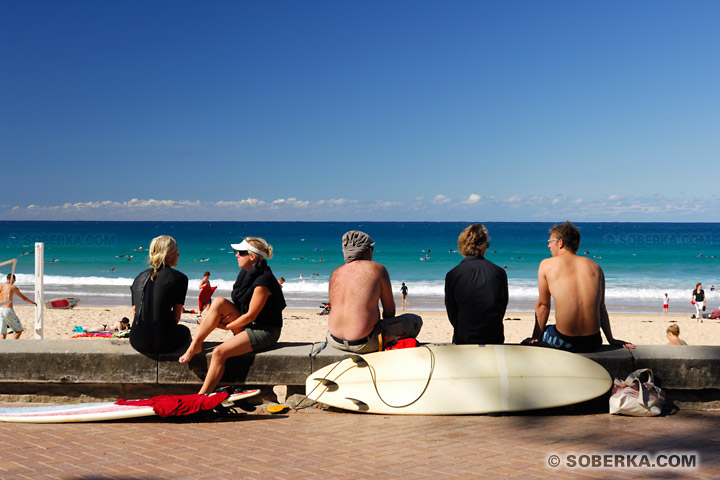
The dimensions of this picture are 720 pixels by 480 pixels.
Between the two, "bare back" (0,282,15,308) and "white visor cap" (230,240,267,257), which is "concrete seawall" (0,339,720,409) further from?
"bare back" (0,282,15,308)

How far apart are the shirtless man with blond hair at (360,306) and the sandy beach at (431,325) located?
10.3 meters

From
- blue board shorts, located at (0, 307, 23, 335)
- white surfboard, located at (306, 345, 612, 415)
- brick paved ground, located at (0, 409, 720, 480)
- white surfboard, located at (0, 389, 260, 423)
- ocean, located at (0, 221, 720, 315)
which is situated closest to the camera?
brick paved ground, located at (0, 409, 720, 480)

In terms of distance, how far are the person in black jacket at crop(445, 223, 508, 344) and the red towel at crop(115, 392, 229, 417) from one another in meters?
1.86

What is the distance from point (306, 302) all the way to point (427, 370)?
22.7 m

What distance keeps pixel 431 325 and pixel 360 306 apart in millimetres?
14241

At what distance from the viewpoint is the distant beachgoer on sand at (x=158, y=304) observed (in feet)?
14.9

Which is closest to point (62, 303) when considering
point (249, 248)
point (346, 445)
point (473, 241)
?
point (249, 248)

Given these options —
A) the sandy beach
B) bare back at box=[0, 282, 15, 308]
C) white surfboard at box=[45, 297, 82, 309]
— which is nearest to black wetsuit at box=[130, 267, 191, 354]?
bare back at box=[0, 282, 15, 308]

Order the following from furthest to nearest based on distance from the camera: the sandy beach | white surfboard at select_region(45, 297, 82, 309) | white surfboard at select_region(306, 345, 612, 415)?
white surfboard at select_region(45, 297, 82, 309) → the sandy beach → white surfboard at select_region(306, 345, 612, 415)

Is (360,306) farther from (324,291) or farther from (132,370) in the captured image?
(324,291)

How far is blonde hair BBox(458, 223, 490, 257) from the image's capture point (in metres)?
4.76

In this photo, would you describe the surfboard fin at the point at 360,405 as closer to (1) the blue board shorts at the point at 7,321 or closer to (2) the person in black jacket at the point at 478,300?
(2) the person in black jacket at the point at 478,300

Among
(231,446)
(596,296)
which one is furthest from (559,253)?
(231,446)

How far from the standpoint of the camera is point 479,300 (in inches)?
180
